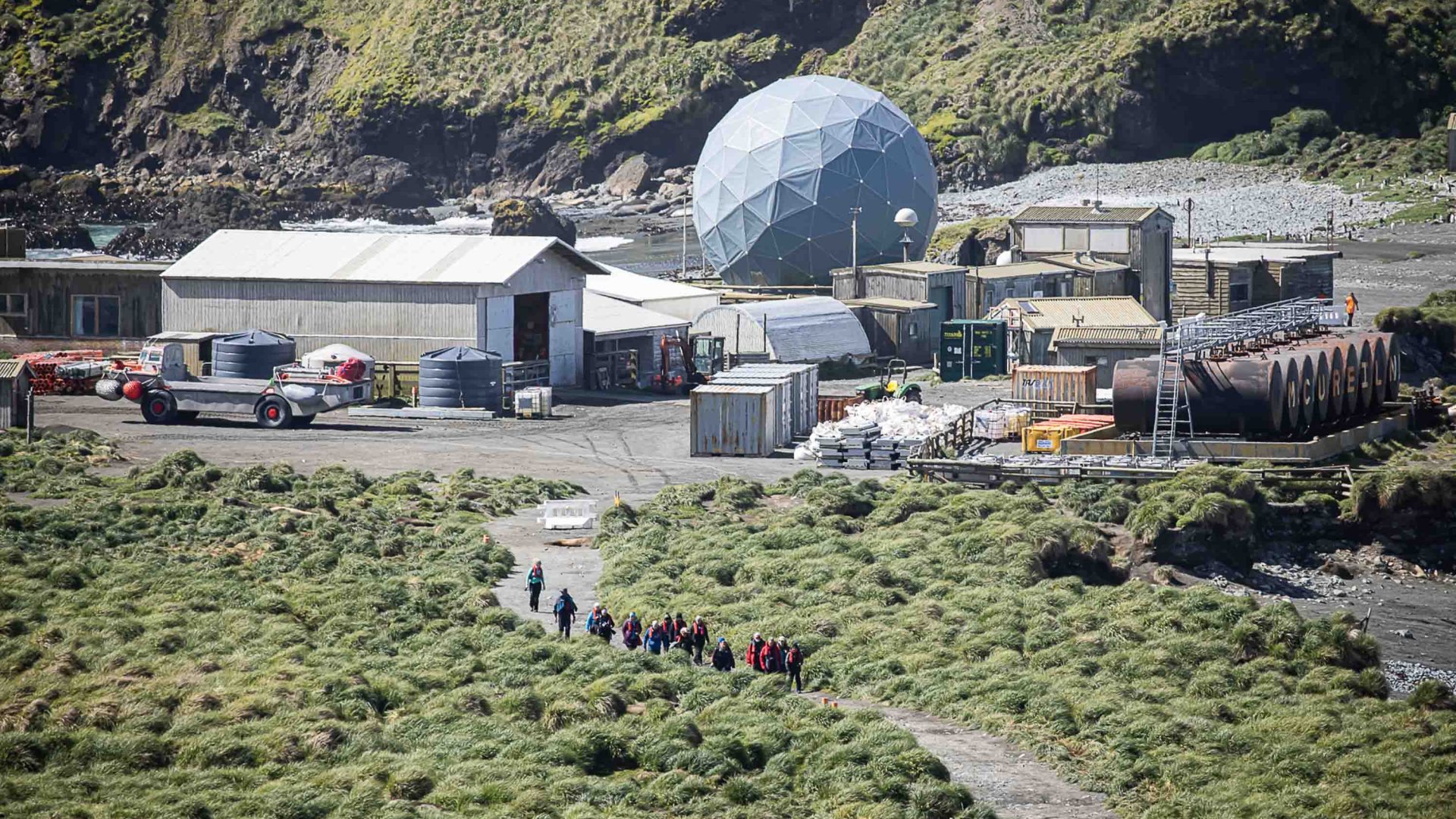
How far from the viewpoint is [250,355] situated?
168 ft

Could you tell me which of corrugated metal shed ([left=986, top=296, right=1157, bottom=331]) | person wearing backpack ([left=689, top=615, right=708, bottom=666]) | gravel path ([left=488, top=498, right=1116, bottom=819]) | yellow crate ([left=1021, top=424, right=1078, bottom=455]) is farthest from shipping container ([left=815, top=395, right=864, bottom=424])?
person wearing backpack ([left=689, top=615, right=708, bottom=666])

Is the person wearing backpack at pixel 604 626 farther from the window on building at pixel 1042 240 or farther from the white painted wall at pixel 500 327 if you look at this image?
the window on building at pixel 1042 240

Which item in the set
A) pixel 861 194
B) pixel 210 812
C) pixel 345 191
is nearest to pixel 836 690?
pixel 210 812

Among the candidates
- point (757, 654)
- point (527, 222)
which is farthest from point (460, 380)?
point (527, 222)

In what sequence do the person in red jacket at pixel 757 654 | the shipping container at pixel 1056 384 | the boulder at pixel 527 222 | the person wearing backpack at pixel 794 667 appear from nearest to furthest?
the person wearing backpack at pixel 794 667
the person in red jacket at pixel 757 654
the shipping container at pixel 1056 384
the boulder at pixel 527 222

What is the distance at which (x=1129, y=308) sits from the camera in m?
57.0

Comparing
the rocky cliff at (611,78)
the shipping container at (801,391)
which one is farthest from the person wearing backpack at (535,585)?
the rocky cliff at (611,78)

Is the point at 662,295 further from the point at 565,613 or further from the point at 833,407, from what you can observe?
the point at 565,613

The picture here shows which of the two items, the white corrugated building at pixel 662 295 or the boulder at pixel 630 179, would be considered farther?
the boulder at pixel 630 179

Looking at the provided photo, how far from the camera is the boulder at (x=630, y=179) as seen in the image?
481 feet

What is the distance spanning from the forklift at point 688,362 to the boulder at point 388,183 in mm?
94245

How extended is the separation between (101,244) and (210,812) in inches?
4151

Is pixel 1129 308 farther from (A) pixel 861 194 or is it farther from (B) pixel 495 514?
(B) pixel 495 514

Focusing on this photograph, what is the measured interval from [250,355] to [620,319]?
1135cm
